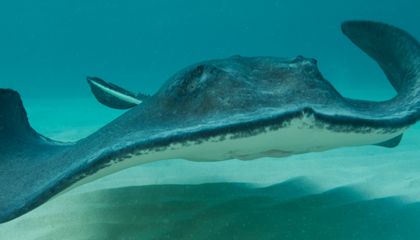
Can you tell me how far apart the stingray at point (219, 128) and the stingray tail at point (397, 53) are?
0.06ft

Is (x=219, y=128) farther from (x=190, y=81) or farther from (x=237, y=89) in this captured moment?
(x=190, y=81)

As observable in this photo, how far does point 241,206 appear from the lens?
89.0 inches

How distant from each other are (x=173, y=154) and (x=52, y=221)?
175 cm

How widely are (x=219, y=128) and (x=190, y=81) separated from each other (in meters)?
0.75

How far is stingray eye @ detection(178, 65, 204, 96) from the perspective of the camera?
1724mm

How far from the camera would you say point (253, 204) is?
2299mm

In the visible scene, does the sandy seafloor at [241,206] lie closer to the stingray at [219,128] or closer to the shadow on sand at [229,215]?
the shadow on sand at [229,215]

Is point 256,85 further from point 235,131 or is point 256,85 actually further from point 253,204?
point 253,204

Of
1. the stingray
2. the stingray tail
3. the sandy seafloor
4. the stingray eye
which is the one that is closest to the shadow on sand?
the sandy seafloor

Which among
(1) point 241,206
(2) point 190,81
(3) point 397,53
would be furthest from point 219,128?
(3) point 397,53

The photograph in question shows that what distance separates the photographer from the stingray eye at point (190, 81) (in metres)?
1.72

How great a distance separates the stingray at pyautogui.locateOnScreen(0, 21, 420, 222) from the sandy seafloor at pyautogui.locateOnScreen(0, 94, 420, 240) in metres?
0.70

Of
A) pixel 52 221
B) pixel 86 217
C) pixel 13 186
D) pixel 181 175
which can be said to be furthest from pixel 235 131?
pixel 181 175

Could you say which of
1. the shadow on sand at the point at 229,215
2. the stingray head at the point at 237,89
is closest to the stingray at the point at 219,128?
the stingray head at the point at 237,89
